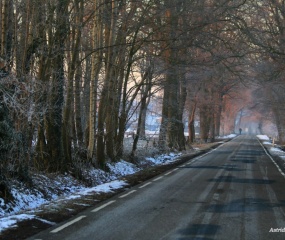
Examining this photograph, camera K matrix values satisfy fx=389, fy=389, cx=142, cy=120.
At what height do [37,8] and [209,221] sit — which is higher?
[37,8]

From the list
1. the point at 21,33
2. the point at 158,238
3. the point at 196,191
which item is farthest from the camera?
the point at 196,191

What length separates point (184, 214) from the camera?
8.38 m

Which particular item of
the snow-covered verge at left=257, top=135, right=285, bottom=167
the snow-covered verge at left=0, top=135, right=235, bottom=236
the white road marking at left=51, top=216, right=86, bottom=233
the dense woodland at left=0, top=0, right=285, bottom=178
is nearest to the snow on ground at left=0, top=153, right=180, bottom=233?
the snow-covered verge at left=0, top=135, right=235, bottom=236

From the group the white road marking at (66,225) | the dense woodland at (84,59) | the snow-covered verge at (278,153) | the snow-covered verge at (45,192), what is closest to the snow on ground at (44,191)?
the snow-covered verge at (45,192)

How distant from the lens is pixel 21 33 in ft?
36.0

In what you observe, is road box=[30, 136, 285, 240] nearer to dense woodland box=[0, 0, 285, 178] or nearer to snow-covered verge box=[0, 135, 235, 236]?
snow-covered verge box=[0, 135, 235, 236]

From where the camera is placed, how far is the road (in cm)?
675

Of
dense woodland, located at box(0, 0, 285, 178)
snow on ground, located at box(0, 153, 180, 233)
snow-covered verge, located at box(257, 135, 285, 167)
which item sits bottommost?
snow on ground, located at box(0, 153, 180, 233)

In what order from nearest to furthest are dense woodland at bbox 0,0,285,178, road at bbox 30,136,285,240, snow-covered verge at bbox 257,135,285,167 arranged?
road at bbox 30,136,285,240 → dense woodland at bbox 0,0,285,178 → snow-covered verge at bbox 257,135,285,167

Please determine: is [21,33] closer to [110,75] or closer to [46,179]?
[46,179]

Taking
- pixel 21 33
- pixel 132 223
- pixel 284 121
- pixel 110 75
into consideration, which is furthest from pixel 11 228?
pixel 284 121

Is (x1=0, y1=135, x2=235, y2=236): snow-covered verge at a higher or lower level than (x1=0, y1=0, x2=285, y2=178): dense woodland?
lower

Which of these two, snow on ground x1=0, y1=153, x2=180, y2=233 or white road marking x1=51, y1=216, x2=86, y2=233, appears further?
snow on ground x1=0, y1=153, x2=180, y2=233

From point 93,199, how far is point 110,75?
8.03 meters
